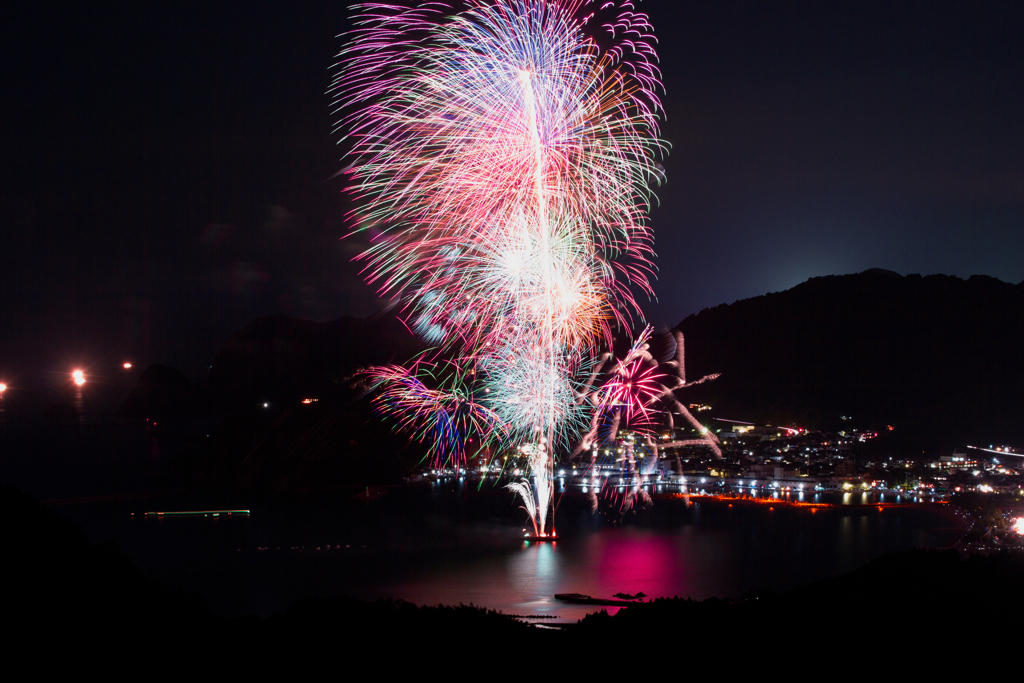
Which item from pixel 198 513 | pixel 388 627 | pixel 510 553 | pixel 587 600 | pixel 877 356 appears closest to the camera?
pixel 388 627

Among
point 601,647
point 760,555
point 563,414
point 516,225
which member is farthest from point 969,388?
point 601,647

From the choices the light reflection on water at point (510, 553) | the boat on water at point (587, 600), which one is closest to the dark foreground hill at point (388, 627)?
the boat on water at point (587, 600)

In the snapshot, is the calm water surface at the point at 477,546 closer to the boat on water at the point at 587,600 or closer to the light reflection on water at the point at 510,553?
the light reflection on water at the point at 510,553

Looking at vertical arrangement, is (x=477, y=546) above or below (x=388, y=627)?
below

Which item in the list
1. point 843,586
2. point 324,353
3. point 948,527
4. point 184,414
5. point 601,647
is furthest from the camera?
point 184,414

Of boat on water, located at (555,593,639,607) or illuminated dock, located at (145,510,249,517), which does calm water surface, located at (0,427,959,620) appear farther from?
illuminated dock, located at (145,510,249,517)

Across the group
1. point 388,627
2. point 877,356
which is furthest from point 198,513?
point 877,356

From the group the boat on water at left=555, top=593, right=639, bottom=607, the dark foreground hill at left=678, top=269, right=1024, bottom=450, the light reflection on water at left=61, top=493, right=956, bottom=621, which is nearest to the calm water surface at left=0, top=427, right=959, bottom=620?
the light reflection on water at left=61, top=493, right=956, bottom=621

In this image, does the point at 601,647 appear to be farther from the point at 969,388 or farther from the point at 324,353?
the point at 324,353

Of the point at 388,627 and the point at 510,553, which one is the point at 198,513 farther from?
the point at 388,627
